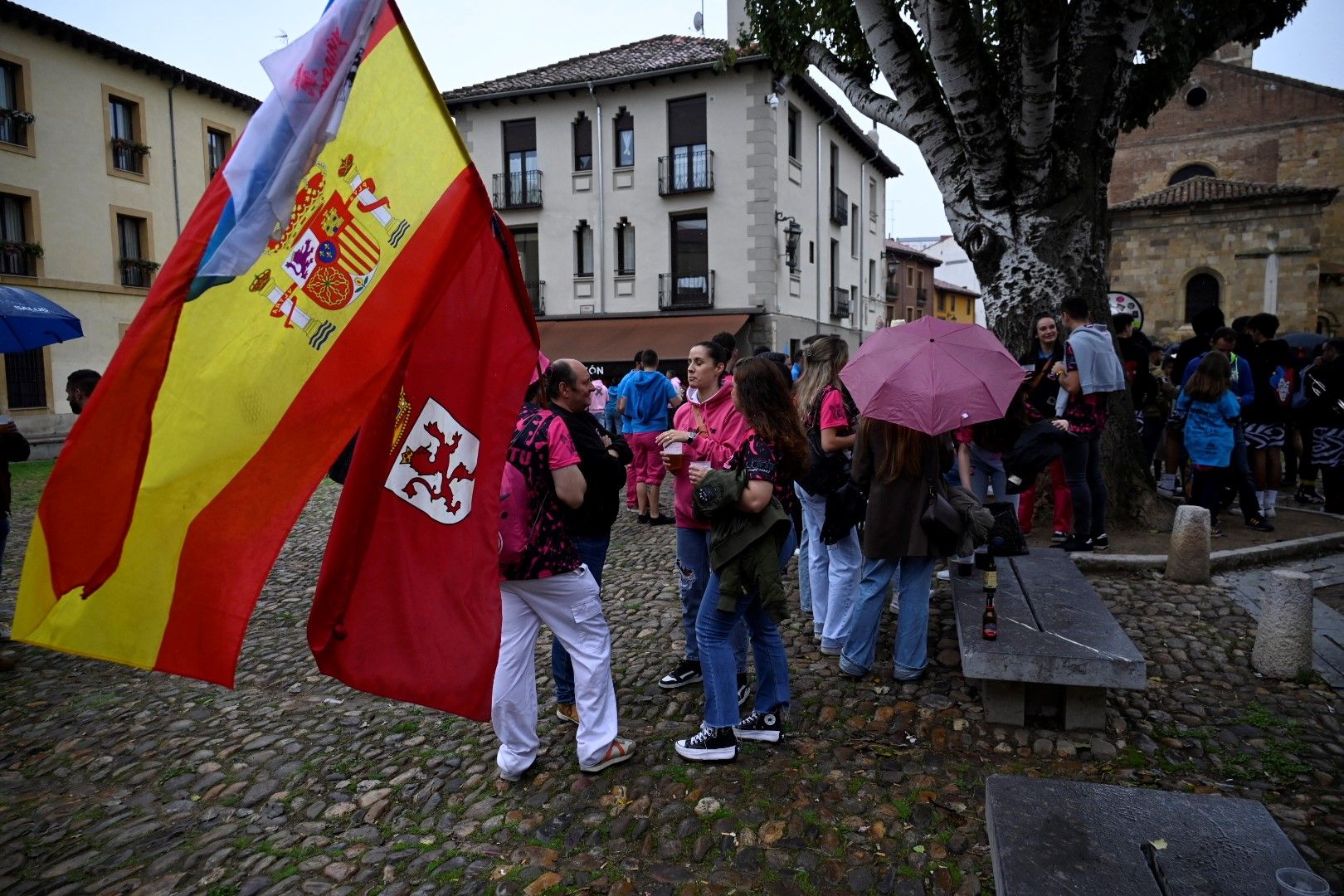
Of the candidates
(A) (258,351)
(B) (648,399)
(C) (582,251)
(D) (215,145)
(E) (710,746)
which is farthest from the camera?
(D) (215,145)

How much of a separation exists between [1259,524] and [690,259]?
19.9 metres

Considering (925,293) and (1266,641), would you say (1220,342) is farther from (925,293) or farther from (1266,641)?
(925,293)

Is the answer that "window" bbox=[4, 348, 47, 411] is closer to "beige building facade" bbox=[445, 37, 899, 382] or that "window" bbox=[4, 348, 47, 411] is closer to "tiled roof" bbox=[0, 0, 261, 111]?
"tiled roof" bbox=[0, 0, 261, 111]

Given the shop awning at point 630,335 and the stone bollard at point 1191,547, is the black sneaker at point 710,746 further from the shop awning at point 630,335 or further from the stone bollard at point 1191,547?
the shop awning at point 630,335

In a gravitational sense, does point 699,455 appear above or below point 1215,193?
below

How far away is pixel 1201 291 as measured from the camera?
29.0m

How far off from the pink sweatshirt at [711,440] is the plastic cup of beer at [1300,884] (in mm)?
2350

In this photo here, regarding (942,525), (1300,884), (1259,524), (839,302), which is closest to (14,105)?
(839,302)

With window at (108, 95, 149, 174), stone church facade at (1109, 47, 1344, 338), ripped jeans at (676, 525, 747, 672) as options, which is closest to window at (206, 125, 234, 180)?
window at (108, 95, 149, 174)

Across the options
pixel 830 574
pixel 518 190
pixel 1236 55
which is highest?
pixel 1236 55

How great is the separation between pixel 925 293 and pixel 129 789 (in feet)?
155

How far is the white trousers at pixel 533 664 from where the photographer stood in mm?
3533

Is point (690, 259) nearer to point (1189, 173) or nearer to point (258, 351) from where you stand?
point (1189, 173)

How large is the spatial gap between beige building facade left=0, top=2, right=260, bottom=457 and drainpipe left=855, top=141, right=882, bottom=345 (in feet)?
78.1
